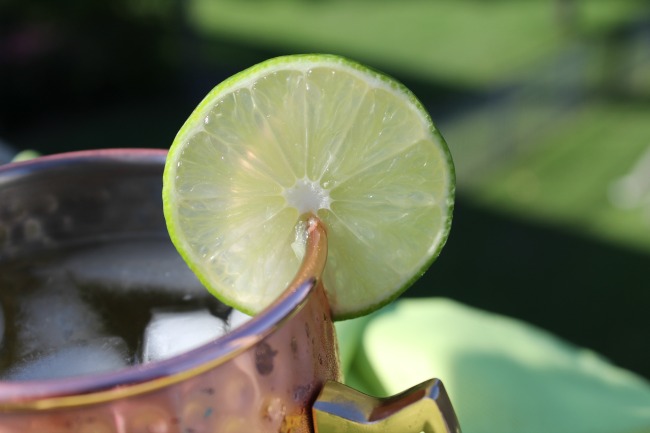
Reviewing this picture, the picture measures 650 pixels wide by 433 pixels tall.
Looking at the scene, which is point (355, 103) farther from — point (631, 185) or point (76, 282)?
point (631, 185)

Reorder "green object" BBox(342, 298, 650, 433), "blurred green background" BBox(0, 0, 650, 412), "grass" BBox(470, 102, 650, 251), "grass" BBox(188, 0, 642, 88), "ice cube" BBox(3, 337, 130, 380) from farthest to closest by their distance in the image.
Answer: "grass" BBox(188, 0, 642, 88)
"grass" BBox(470, 102, 650, 251)
"blurred green background" BBox(0, 0, 650, 412)
"green object" BBox(342, 298, 650, 433)
"ice cube" BBox(3, 337, 130, 380)

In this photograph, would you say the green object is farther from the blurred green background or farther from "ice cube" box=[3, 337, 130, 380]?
the blurred green background

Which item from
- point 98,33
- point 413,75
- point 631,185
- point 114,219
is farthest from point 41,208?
point 413,75

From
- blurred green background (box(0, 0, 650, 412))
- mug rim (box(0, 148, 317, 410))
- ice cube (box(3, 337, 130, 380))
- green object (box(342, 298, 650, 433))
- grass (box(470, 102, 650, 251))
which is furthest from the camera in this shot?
grass (box(470, 102, 650, 251))

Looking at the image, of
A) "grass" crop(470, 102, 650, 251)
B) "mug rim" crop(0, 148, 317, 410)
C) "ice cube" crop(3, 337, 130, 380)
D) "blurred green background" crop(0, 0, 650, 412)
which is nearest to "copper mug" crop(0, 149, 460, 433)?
"mug rim" crop(0, 148, 317, 410)

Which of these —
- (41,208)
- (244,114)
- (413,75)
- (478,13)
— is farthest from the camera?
(478,13)
